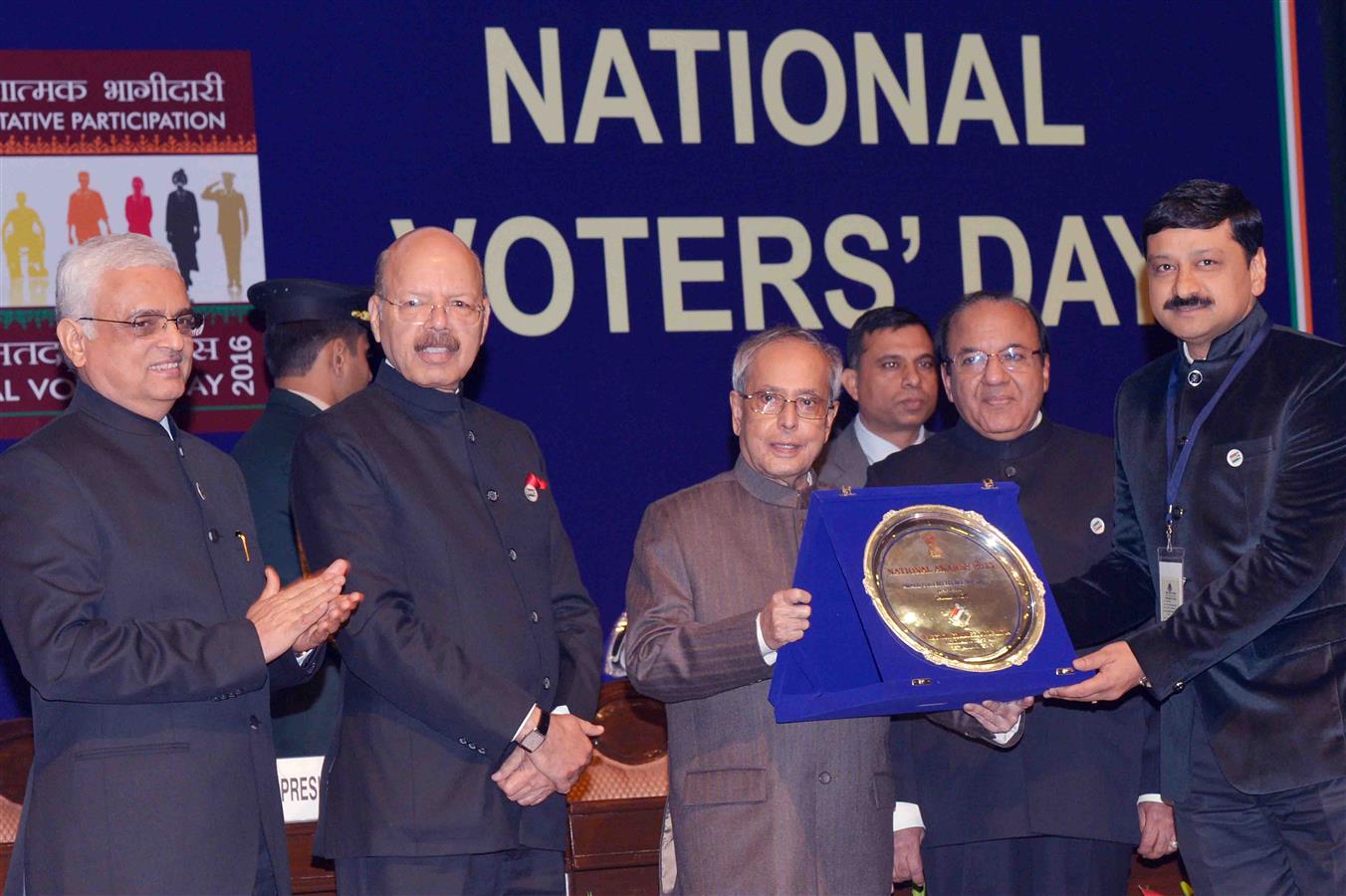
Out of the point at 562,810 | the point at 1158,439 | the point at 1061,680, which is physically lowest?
the point at 562,810

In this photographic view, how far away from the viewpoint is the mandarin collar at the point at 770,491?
10.3 feet

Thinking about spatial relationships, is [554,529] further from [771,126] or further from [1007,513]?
[771,126]

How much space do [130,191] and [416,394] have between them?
254cm

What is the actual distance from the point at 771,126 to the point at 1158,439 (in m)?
2.84

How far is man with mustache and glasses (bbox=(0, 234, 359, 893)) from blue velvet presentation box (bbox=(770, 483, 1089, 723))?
0.85 meters

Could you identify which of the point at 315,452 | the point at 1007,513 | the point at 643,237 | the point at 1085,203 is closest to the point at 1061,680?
the point at 1007,513

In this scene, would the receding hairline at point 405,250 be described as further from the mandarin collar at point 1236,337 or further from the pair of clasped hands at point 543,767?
the mandarin collar at point 1236,337

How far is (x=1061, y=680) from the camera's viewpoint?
9.65 ft

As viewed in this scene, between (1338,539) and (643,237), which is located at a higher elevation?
(643,237)

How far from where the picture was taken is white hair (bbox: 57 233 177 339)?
113 inches

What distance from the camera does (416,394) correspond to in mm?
3123

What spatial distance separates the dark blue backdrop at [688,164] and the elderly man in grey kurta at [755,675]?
8.00 ft

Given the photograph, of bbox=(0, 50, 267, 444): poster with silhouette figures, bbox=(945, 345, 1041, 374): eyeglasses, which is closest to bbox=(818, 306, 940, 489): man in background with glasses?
bbox=(945, 345, 1041, 374): eyeglasses

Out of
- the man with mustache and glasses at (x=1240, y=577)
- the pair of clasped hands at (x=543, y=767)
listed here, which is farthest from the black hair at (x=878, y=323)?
the pair of clasped hands at (x=543, y=767)
